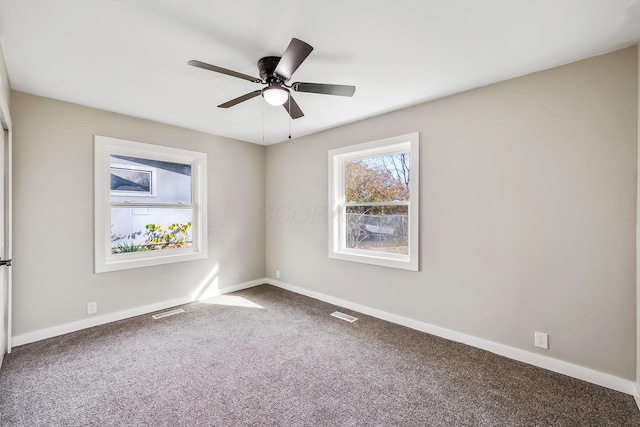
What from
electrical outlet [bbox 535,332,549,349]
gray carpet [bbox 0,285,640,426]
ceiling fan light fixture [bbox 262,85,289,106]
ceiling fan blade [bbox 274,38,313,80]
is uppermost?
ceiling fan blade [bbox 274,38,313,80]

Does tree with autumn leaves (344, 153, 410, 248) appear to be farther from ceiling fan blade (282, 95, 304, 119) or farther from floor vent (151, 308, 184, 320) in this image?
floor vent (151, 308, 184, 320)

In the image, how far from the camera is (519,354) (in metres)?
2.47

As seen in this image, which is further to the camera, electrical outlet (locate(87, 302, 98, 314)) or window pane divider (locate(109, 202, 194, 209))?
window pane divider (locate(109, 202, 194, 209))

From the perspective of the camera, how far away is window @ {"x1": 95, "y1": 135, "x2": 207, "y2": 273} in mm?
3268

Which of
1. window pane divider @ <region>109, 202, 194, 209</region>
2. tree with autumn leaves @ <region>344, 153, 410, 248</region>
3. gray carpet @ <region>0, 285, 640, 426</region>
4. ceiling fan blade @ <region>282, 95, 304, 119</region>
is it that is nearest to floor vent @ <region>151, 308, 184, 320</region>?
gray carpet @ <region>0, 285, 640, 426</region>

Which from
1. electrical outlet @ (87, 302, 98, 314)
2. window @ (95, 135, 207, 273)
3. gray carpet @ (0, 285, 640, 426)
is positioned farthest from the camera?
window @ (95, 135, 207, 273)

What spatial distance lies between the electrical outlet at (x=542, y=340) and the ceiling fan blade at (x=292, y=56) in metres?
2.78

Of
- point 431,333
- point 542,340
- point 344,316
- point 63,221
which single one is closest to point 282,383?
point 344,316

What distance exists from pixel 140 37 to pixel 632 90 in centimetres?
337

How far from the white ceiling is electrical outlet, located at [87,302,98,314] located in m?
2.15

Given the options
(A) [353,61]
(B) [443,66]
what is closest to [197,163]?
(A) [353,61]

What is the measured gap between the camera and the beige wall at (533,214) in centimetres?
207

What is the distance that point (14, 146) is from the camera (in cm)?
271

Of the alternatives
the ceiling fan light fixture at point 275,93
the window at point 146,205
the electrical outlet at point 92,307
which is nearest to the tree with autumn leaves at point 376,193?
the ceiling fan light fixture at point 275,93
